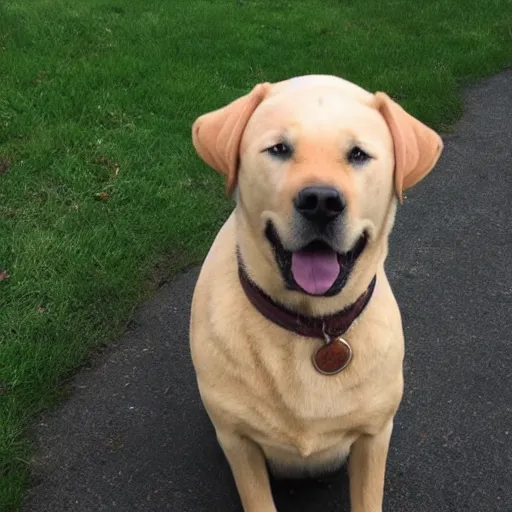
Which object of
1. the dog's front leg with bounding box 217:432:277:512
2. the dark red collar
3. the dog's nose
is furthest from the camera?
the dog's front leg with bounding box 217:432:277:512

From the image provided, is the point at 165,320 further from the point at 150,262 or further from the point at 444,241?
the point at 444,241

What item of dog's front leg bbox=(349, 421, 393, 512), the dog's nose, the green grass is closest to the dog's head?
the dog's nose

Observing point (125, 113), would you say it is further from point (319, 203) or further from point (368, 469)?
point (319, 203)

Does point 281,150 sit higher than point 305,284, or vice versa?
point 281,150

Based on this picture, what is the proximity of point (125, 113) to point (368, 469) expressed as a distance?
3.76m

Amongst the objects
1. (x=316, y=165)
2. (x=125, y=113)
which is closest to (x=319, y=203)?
(x=316, y=165)

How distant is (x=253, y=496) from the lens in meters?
2.45

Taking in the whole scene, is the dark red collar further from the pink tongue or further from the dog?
the pink tongue

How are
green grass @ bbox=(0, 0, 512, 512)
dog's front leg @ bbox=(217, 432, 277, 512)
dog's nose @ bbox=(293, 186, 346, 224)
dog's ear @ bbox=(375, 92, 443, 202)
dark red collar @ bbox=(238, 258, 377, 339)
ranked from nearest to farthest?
dog's nose @ bbox=(293, 186, 346, 224), dog's ear @ bbox=(375, 92, 443, 202), dark red collar @ bbox=(238, 258, 377, 339), dog's front leg @ bbox=(217, 432, 277, 512), green grass @ bbox=(0, 0, 512, 512)

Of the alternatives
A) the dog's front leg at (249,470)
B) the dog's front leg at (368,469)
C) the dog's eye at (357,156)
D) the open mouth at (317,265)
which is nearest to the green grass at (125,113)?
the dog's front leg at (249,470)

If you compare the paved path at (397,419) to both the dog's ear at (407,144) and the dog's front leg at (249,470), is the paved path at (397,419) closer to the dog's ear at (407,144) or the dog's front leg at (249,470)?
the dog's front leg at (249,470)

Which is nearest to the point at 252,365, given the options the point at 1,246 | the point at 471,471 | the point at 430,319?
the point at 471,471

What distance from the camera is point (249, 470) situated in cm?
242

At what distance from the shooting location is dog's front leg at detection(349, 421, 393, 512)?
7.80 ft
